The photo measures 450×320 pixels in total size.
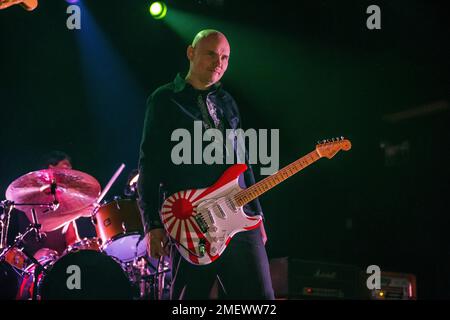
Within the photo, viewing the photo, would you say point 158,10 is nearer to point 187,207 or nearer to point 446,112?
point 187,207

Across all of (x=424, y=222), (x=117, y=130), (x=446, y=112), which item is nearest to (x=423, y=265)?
(x=424, y=222)

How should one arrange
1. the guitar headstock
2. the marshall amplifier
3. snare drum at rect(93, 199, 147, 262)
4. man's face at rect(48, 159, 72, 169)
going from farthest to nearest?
man's face at rect(48, 159, 72, 169), snare drum at rect(93, 199, 147, 262), the marshall amplifier, the guitar headstock

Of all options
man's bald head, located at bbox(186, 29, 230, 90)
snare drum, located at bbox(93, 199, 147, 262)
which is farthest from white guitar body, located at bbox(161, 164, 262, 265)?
snare drum, located at bbox(93, 199, 147, 262)

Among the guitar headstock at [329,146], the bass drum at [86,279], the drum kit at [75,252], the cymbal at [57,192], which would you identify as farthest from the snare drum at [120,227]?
the guitar headstock at [329,146]

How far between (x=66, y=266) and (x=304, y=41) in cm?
243

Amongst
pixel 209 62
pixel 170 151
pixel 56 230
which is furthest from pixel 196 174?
pixel 56 230

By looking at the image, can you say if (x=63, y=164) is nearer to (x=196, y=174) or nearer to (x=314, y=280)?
(x=196, y=174)

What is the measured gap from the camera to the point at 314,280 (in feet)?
12.5

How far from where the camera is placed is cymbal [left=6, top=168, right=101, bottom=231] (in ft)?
13.0

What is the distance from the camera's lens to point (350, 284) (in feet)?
12.8

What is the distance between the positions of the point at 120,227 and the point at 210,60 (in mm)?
1373

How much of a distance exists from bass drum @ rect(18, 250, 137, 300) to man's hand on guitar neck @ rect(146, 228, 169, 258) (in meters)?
0.72

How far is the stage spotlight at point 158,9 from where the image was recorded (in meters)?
4.54

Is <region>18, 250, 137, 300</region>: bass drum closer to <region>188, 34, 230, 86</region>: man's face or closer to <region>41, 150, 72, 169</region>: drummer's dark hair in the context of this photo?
<region>41, 150, 72, 169</region>: drummer's dark hair
